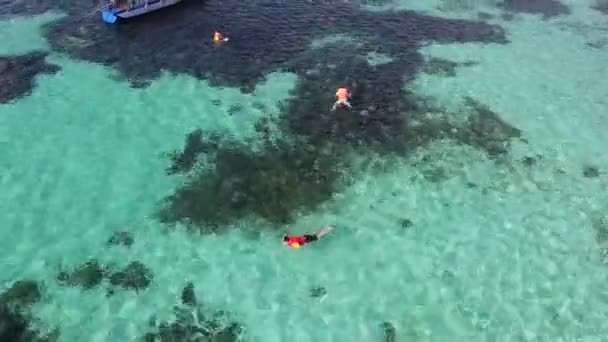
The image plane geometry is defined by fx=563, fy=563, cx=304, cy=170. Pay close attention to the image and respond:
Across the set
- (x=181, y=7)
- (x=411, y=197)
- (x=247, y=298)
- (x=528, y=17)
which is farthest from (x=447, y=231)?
(x=181, y=7)

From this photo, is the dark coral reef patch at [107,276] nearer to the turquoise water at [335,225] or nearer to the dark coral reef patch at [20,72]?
the turquoise water at [335,225]

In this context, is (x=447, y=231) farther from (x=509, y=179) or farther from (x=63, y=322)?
(x=63, y=322)

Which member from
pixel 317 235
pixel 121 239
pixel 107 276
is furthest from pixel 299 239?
pixel 107 276

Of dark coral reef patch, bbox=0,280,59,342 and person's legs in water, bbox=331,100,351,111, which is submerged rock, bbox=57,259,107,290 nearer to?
dark coral reef patch, bbox=0,280,59,342

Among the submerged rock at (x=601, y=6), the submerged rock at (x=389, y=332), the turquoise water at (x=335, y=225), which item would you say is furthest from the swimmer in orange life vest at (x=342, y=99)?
the submerged rock at (x=601, y=6)

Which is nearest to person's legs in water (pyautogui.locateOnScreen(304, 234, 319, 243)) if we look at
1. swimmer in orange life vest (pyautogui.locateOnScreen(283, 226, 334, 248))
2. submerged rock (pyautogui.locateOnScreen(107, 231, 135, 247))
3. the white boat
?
swimmer in orange life vest (pyautogui.locateOnScreen(283, 226, 334, 248))

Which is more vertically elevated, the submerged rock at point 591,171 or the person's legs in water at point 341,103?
the person's legs in water at point 341,103

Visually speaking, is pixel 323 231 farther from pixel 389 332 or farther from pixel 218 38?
pixel 218 38
